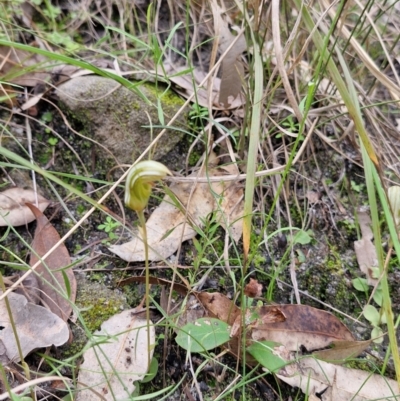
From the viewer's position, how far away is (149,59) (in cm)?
167

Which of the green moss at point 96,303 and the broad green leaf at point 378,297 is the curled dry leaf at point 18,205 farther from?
the broad green leaf at point 378,297

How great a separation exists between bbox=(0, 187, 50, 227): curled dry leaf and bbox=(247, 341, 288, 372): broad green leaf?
70 cm

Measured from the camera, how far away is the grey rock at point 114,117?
1.42 meters

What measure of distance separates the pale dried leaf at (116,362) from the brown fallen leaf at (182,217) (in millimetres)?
194

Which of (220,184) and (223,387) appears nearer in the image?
(223,387)

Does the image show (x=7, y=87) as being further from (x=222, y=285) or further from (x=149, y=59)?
(x=222, y=285)

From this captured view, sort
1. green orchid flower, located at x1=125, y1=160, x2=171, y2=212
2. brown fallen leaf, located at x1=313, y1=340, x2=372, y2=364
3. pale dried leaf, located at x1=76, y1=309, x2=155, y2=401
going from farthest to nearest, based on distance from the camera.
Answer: brown fallen leaf, located at x1=313, y1=340, x2=372, y2=364, pale dried leaf, located at x1=76, y1=309, x2=155, y2=401, green orchid flower, located at x1=125, y1=160, x2=171, y2=212

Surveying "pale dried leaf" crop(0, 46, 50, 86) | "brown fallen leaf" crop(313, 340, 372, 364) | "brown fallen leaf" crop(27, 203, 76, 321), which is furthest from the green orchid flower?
"pale dried leaf" crop(0, 46, 50, 86)

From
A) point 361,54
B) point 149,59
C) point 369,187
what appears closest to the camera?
point 369,187

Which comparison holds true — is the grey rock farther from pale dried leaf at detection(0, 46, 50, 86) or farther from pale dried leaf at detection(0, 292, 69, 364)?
pale dried leaf at detection(0, 292, 69, 364)

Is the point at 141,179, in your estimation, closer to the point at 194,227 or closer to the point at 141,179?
the point at 141,179

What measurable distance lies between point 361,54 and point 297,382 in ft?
2.98

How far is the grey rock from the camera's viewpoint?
4.65 feet

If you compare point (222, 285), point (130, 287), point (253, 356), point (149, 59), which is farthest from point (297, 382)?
point (149, 59)
